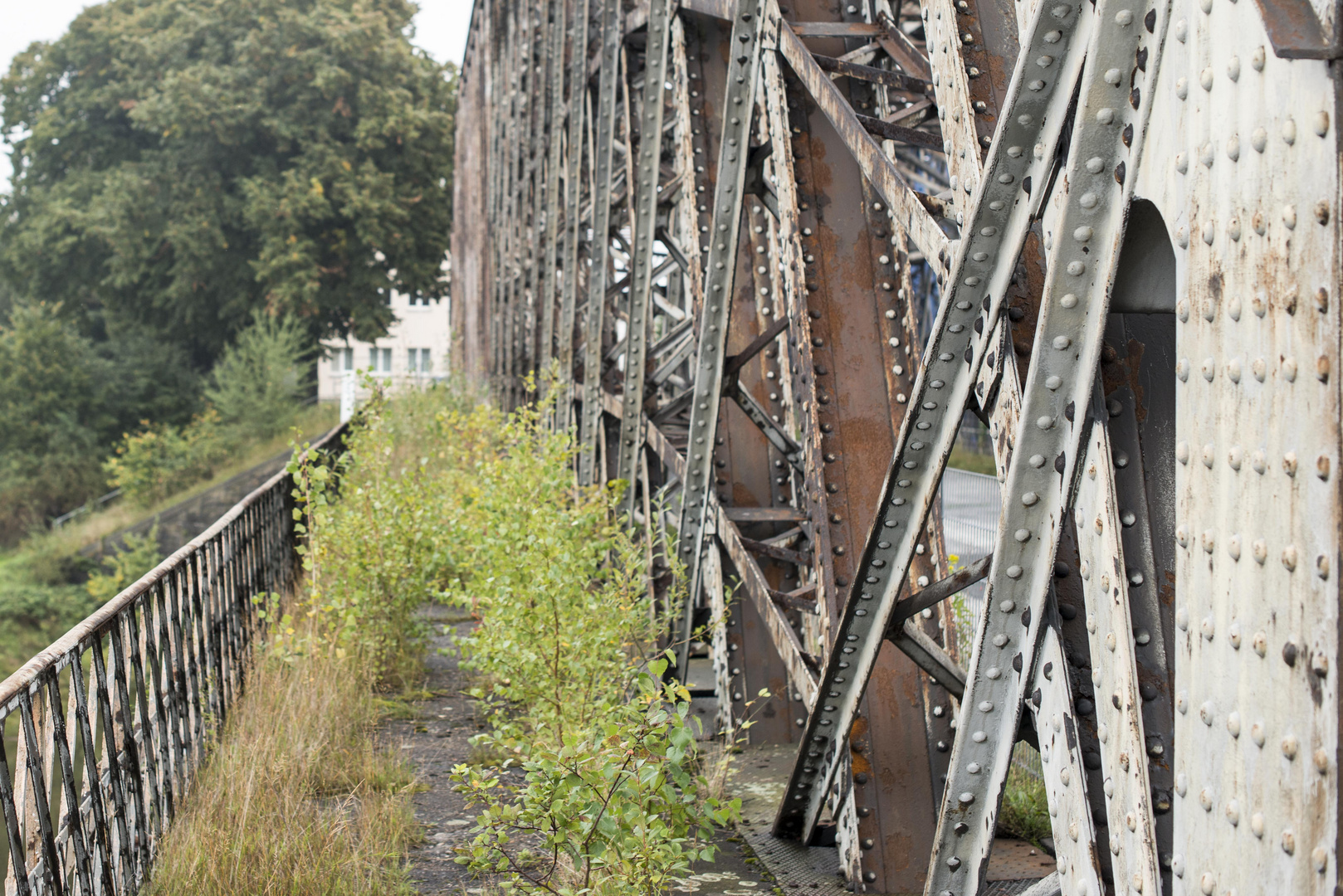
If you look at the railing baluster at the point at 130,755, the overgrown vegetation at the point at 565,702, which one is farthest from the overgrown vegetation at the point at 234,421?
the railing baluster at the point at 130,755

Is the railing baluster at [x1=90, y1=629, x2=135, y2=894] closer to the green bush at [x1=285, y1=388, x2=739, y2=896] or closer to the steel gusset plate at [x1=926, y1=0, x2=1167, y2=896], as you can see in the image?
the green bush at [x1=285, y1=388, x2=739, y2=896]

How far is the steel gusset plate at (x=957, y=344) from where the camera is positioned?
2.11 metres

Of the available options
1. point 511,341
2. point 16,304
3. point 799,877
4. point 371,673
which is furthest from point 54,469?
point 799,877

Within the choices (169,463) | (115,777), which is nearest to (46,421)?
(169,463)

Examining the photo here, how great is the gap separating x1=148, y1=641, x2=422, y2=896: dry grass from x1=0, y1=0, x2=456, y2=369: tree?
28.7 m

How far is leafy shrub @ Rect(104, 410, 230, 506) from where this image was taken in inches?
1139

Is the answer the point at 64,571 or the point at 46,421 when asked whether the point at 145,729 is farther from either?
the point at 46,421

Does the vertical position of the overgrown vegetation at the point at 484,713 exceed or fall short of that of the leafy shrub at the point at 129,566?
it exceeds it

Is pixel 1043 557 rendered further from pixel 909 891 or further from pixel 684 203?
pixel 684 203

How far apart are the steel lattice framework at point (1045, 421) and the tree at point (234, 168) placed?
29.7 m

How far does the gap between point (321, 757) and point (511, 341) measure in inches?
402

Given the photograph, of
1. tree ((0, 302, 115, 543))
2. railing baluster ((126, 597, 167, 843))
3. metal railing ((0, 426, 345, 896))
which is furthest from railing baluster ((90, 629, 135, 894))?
tree ((0, 302, 115, 543))

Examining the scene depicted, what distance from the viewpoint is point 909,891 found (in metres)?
3.51

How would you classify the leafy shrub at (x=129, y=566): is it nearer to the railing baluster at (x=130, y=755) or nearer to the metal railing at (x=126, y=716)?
the metal railing at (x=126, y=716)
